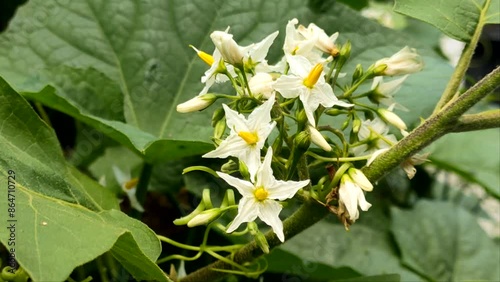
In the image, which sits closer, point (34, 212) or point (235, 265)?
point (34, 212)

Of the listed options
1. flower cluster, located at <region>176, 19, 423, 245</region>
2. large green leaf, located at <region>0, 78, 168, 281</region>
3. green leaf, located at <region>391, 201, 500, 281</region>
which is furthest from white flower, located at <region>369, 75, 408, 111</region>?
green leaf, located at <region>391, 201, 500, 281</region>

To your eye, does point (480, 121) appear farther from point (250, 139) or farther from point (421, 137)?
point (250, 139)

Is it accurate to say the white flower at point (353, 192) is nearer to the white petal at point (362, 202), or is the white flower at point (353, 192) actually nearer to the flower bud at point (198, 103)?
the white petal at point (362, 202)

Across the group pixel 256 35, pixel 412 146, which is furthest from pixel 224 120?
pixel 256 35

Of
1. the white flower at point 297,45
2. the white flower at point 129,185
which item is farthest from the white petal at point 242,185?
the white flower at point 129,185

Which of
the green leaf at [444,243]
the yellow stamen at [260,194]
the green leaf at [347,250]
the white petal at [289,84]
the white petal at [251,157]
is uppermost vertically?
the white petal at [289,84]

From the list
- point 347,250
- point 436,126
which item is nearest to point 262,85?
point 436,126

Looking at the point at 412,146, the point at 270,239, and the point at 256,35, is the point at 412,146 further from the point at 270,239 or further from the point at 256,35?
the point at 256,35

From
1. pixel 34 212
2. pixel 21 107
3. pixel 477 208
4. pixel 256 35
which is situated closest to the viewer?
pixel 34 212
